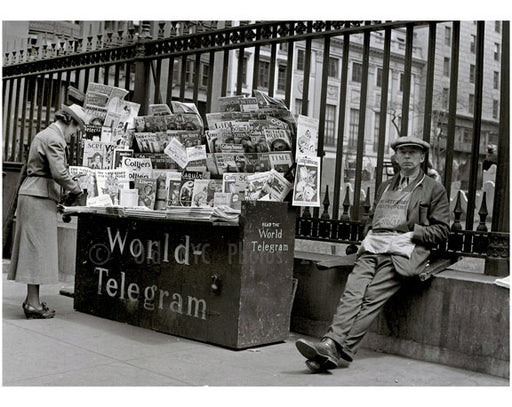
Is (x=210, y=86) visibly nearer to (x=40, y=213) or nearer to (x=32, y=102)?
(x=40, y=213)

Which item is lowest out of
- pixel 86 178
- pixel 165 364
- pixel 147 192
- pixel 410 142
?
pixel 165 364

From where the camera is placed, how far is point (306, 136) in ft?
17.6

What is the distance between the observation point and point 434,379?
439cm

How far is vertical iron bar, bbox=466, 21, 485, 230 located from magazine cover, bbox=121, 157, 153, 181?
3.23 metres

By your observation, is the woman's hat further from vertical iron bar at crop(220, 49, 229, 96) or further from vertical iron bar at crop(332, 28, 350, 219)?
vertical iron bar at crop(332, 28, 350, 219)

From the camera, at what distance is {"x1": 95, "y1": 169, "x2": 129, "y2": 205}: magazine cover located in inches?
245

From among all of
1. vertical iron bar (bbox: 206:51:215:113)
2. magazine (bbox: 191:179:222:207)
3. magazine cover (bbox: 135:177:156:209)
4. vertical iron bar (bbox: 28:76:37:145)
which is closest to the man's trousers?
magazine (bbox: 191:179:222:207)

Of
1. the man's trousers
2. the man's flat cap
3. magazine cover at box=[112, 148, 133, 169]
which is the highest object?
the man's flat cap

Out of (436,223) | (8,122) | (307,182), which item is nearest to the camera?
(436,223)

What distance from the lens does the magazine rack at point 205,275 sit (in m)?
4.93

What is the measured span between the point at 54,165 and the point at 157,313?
5.54ft

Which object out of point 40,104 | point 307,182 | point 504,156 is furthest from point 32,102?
point 504,156

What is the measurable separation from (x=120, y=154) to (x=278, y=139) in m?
2.02

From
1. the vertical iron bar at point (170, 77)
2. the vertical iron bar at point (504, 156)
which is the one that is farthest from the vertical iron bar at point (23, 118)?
the vertical iron bar at point (504, 156)
